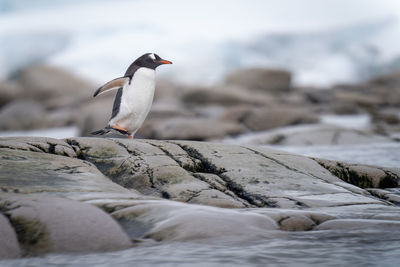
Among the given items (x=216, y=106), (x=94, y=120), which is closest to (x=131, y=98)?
(x=94, y=120)

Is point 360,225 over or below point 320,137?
below

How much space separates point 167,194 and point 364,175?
1.84 metres

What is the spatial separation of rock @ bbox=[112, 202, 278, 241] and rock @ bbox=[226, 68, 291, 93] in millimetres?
19942

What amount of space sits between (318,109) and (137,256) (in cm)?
1642

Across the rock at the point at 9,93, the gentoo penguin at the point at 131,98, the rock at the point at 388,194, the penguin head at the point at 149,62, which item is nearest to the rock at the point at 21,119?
the rock at the point at 9,93

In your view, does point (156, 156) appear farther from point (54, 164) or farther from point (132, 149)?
point (54, 164)

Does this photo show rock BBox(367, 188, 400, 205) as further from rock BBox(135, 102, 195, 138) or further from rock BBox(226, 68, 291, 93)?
rock BBox(226, 68, 291, 93)

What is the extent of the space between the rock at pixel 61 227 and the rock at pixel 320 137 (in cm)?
676

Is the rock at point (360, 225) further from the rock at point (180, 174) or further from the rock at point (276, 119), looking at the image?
the rock at point (276, 119)

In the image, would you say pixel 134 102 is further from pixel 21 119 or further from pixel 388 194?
pixel 21 119

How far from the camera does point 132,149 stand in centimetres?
446

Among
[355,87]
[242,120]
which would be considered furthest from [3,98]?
[355,87]

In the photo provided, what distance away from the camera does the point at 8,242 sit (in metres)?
2.90

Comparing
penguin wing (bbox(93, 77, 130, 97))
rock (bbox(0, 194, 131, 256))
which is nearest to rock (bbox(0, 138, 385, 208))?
rock (bbox(0, 194, 131, 256))
